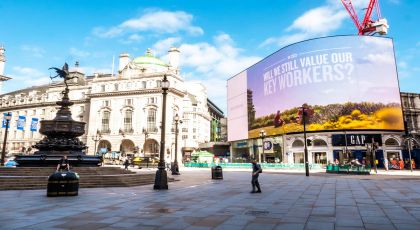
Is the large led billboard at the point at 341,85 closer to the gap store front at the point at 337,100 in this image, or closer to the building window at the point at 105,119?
the gap store front at the point at 337,100

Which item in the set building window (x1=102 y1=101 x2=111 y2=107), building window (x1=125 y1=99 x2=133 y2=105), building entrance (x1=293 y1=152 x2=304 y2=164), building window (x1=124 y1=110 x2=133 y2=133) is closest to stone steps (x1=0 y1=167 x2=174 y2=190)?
building entrance (x1=293 y1=152 x2=304 y2=164)

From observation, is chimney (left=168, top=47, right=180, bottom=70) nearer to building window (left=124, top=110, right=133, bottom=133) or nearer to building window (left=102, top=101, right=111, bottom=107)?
building window (left=124, top=110, right=133, bottom=133)

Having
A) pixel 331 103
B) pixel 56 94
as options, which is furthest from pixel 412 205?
pixel 56 94

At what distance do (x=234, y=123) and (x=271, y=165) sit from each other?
25819 mm

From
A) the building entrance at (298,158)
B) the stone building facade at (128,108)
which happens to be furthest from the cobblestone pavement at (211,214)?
the stone building facade at (128,108)

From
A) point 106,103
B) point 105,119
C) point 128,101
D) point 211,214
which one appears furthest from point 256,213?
point 106,103

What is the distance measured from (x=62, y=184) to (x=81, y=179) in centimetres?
475

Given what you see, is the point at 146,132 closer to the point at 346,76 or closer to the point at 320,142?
the point at 320,142

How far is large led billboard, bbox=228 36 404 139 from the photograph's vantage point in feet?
163

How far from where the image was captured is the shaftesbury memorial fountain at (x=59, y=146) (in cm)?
1981

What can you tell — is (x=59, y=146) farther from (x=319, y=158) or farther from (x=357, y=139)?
(x=357, y=139)

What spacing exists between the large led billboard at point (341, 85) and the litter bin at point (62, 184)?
4684 cm

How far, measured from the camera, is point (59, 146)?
69.1 feet

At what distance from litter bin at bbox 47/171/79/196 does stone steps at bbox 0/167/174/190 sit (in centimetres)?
408
